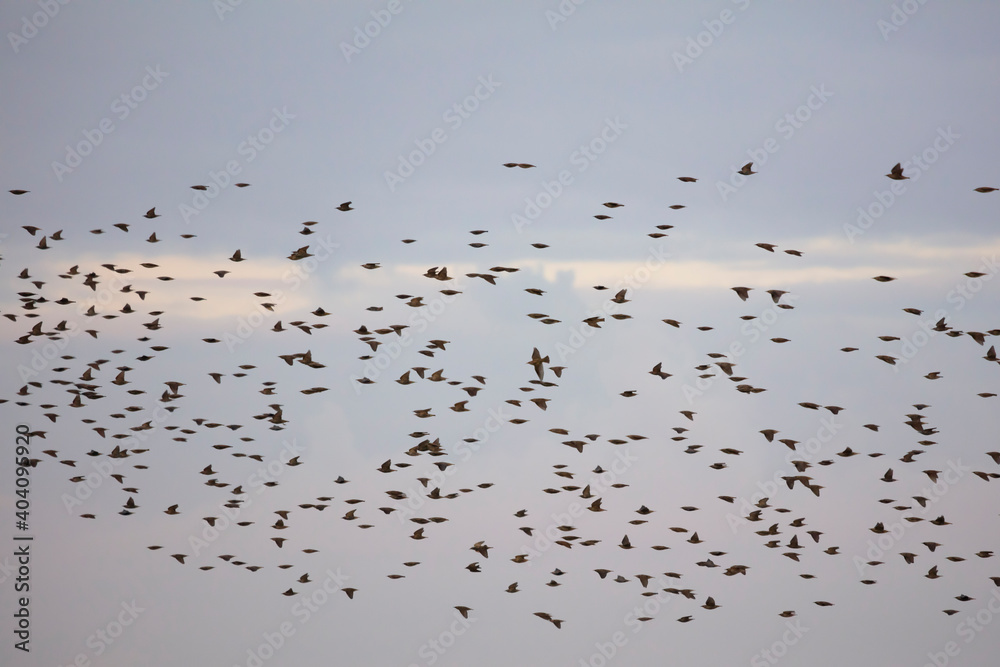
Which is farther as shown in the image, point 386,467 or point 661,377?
point 386,467

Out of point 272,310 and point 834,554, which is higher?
point 272,310

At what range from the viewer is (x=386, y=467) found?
1737 inches

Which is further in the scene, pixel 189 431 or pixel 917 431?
pixel 189 431

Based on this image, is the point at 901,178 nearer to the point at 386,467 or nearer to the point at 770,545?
the point at 770,545

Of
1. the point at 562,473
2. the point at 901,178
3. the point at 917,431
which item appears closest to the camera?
the point at 901,178

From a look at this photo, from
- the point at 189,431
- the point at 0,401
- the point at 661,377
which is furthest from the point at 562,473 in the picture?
the point at 0,401

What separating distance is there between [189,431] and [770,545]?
23584 mm

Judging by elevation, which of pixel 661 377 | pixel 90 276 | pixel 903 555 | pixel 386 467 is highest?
pixel 90 276

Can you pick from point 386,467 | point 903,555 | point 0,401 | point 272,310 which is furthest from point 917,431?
point 0,401

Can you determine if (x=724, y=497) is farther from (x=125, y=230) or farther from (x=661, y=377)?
(x=125, y=230)

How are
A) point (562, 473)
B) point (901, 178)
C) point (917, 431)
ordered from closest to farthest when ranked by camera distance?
1. point (901, 178)
2. point (917, 431)
3. point (562, 473)

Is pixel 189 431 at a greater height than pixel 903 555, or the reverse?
pixel 189 431

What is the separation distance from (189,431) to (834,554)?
2627 centimetres

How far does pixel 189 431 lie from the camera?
148ft
